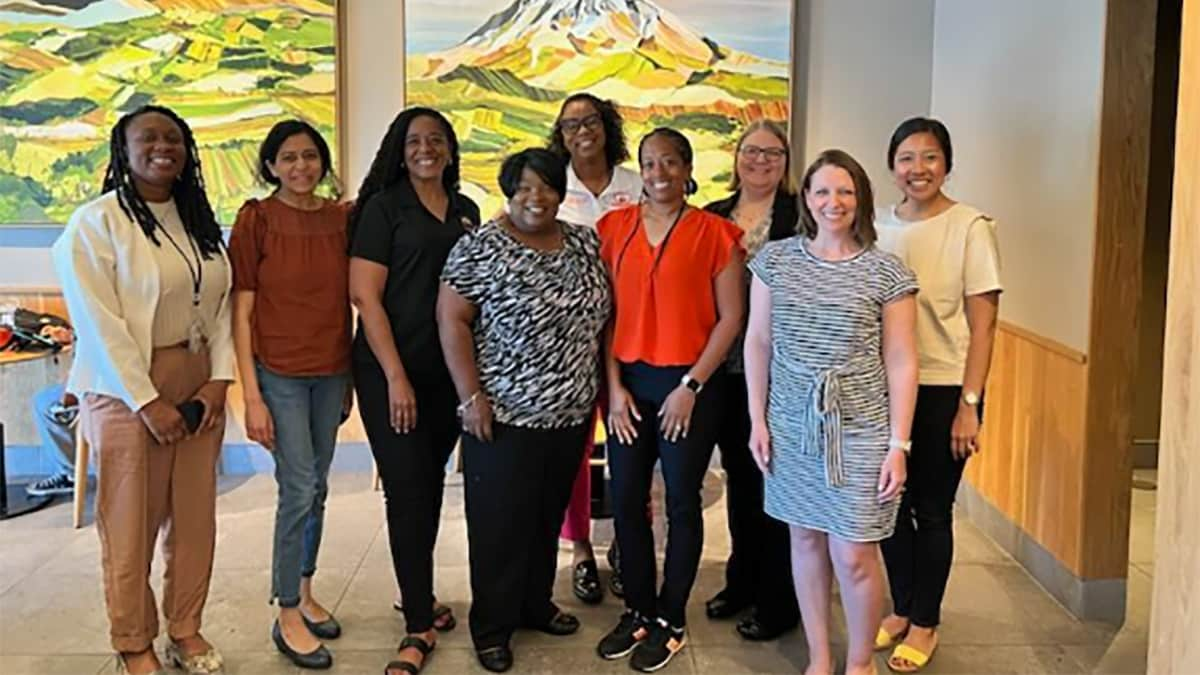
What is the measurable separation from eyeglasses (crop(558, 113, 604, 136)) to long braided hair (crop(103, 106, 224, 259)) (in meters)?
1.03

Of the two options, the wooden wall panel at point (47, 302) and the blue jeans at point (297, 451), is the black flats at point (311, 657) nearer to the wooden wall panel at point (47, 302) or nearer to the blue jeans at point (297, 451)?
the blue jeans at point (297, 451)

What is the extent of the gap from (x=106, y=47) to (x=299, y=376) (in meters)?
2.49

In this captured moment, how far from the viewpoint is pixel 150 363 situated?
244cm

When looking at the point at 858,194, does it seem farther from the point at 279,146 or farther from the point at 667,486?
the point at 279,146

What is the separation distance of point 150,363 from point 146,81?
7.79ft

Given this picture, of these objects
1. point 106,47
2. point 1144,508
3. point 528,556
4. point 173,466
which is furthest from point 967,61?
point 106,47

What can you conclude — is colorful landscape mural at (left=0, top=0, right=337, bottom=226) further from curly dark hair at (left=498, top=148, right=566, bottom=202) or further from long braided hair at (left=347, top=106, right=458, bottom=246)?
curly dark hair at (left=498, top=148, right=566, bottom=202)

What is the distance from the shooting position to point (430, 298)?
8.50 feet

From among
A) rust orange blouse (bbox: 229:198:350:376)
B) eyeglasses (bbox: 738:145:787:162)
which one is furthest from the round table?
eyeglasses (bbox: 738:145:787:162)

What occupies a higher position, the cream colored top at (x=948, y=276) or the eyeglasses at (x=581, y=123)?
the eyeglasses at (x=581, y=123)

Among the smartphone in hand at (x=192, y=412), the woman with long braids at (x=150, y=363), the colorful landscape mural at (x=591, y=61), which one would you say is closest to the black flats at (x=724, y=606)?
the woman with long braids at (x=150, y=363)

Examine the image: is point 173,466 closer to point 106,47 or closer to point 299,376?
point 299,376

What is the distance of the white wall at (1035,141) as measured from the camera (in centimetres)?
302

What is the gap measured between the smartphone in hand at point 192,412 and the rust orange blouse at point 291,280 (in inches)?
7.0
